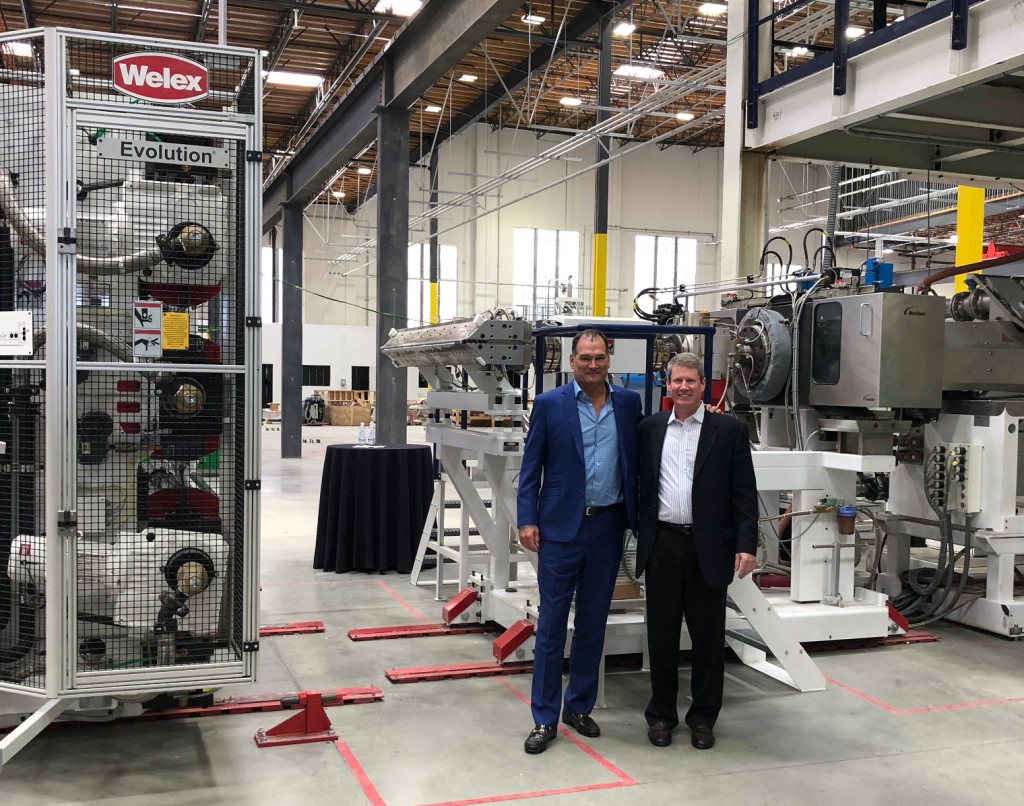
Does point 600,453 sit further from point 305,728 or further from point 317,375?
point 317,375

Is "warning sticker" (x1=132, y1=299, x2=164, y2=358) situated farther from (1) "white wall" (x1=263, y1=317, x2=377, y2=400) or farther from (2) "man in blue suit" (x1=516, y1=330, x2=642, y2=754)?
(1) "white wall" (x1=263, y1=317, x2=377, y2=400)

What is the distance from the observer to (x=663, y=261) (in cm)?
2755

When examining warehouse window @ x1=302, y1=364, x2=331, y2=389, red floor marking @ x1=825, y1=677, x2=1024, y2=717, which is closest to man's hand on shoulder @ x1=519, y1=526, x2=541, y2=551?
red floor marking @ x1=825, y1=677, x2=1024, y2=717

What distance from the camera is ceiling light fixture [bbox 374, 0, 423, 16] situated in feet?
36.9

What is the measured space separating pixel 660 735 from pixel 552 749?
467 mm

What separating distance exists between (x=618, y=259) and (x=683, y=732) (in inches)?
924

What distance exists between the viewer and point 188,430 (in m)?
3.80

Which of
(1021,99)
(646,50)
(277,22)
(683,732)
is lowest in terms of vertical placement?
Result: (683,732)

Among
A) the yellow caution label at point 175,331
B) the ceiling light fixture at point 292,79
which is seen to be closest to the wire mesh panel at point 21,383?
the yellow caution label at point 175,331

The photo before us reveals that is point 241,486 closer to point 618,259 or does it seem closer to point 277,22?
point 277,22

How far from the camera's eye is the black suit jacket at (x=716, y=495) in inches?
162

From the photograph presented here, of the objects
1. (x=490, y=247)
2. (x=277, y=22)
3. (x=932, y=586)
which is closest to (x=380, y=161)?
(x=277, y=22)

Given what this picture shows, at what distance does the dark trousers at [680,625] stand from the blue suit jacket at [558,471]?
24cm

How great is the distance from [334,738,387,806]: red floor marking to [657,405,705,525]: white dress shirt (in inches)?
63.0
